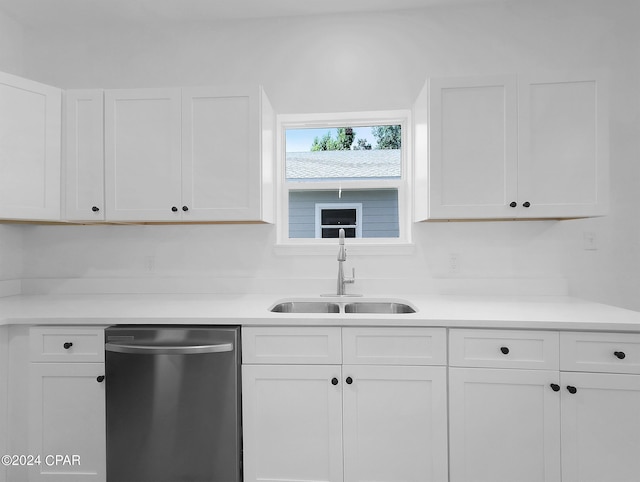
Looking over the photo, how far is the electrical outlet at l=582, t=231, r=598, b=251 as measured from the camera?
2.19m

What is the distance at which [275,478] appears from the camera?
1652mm

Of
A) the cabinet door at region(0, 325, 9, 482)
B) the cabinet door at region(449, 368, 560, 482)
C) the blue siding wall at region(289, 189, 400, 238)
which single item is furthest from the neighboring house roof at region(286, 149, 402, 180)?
the cabinet door at region(0, 325, 9, 482)

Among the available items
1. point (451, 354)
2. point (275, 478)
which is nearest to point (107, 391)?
point (275, 478)

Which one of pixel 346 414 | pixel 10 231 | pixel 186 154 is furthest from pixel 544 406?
pixel 10 231

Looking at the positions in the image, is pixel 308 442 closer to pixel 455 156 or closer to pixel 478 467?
pixel 478 467

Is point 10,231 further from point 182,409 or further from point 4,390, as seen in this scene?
point 182,409

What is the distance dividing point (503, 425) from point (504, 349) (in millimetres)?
326

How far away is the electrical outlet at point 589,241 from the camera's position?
219cm

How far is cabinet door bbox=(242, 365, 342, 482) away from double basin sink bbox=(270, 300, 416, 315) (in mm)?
550

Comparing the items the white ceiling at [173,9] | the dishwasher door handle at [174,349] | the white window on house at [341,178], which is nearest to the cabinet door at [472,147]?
the white window on house at [341,178]

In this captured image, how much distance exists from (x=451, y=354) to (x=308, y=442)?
740mm

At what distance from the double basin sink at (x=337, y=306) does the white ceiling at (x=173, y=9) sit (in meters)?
1.79

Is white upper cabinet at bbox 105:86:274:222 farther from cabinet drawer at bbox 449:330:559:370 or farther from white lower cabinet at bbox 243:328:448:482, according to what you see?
cabinet drawer at bbox 449:330:559:370

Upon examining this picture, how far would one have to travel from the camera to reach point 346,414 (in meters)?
1.64
